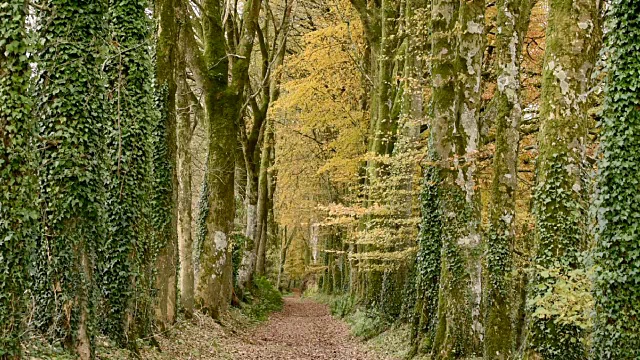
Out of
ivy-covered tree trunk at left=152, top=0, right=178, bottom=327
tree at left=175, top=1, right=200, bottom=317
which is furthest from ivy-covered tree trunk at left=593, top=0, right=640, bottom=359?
tree at left=175, top=1, right=200, bottom=317

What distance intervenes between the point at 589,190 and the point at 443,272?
368 centimetres

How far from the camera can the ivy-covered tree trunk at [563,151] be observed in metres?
7.80

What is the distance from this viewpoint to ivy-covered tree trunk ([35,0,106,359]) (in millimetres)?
7852

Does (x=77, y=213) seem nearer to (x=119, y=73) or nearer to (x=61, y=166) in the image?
(x=61, y=166)

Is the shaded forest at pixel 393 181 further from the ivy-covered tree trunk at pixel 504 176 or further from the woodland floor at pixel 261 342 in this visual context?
the woodland floor at pixel 261 342

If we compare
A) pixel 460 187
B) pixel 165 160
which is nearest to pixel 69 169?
pixel 165 160

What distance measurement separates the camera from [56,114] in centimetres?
814

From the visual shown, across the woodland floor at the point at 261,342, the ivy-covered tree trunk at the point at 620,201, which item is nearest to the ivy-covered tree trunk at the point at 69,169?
the woodland floor at the point at 261,342

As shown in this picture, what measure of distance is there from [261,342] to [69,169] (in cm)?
996

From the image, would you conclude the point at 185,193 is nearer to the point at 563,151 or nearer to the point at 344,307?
the point at 563,151

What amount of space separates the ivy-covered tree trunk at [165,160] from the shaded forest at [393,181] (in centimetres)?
5

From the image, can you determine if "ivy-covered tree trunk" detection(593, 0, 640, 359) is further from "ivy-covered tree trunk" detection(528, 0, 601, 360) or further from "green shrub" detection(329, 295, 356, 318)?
"green shrub" detection(329, 295, 356, 318)

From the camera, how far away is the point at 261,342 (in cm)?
1659

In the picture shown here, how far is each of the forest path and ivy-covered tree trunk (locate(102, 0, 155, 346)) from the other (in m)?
4.28
